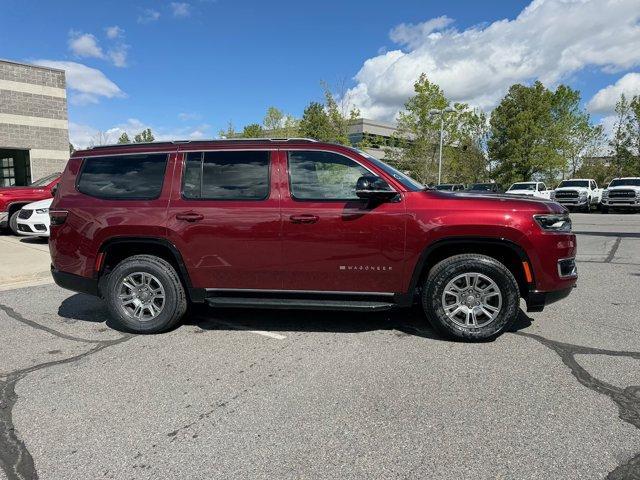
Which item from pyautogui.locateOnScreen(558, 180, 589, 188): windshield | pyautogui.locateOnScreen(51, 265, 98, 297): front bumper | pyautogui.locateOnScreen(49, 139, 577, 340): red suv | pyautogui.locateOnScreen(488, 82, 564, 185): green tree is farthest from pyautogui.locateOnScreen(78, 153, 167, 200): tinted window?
pyautogui.locateOnScreen(488, 82, 564, 185): green tree

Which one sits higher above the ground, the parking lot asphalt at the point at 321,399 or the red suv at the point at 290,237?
the red suv at the point at 290,237

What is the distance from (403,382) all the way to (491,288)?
1.42m

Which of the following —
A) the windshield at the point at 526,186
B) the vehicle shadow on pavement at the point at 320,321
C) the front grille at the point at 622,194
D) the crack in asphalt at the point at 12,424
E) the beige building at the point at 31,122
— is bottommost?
the crack in asphalt at the point at 12,424

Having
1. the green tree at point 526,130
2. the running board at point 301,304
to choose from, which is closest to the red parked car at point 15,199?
the running board at point 301,304

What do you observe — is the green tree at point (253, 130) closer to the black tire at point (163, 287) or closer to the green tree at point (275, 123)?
the green tree at point (275, 123)

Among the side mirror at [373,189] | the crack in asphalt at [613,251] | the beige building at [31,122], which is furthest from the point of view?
the beige building at [31,122]

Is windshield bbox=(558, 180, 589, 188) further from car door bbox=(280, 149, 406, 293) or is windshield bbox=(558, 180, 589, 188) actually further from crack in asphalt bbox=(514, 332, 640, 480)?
car door bbox=(280, 149, 406, 293)

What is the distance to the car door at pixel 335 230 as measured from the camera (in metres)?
4.43

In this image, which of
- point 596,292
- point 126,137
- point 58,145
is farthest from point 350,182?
point 126,137

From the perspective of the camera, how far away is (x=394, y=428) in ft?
9.82

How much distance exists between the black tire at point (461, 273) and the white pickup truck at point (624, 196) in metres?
24.9

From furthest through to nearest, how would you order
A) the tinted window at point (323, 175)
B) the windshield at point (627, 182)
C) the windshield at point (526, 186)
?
1. the windshield at point (526, 186)
2. the windshield at point (627, 182)
3. the tinted window at point (323, 175)

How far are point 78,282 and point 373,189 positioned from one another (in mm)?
3300

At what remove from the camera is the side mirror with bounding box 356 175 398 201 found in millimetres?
4285
